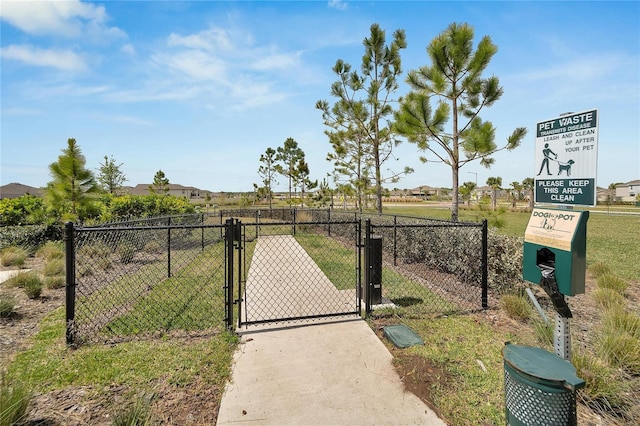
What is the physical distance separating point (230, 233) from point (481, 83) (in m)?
7.04

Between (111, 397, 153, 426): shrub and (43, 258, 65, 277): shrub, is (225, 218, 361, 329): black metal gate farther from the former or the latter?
(43, 258, 65, 277): shrub

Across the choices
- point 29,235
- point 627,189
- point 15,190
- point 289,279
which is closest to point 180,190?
point 15,190

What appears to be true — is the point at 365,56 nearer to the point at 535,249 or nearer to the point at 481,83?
the point at 481,83

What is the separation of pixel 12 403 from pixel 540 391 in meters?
3.54

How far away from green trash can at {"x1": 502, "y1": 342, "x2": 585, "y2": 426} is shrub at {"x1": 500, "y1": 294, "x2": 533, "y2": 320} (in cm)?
265

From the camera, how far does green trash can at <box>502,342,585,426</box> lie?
1862 mm

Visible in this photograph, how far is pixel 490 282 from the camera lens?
5.66 metres

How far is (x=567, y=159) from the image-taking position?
2578 millimetres

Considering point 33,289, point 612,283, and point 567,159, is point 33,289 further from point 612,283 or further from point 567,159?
point 612,283

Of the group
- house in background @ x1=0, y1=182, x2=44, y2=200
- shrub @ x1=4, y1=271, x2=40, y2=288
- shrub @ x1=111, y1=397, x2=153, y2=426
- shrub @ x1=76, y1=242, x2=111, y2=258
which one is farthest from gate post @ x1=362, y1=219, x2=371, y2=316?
house in background @ x1=0, y1=182, x2=44, y2=200

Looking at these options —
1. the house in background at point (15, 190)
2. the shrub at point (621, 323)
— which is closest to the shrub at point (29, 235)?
the shrub at point (621, 323)

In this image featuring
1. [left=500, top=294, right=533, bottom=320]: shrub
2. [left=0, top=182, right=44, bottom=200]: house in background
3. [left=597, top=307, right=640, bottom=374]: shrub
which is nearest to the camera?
[left=597, top=307, right=640, bottom=374]: shrub

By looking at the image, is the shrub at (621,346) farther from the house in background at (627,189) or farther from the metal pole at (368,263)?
the house in background at (627,189)

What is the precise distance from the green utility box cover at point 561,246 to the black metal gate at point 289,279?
211 cm
